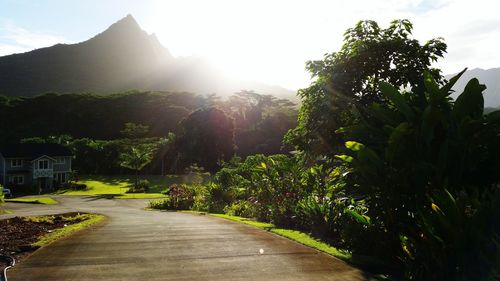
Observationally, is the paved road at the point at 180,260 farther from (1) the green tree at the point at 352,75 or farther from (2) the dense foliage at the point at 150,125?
(2) the dense foliage at the point at 150,125

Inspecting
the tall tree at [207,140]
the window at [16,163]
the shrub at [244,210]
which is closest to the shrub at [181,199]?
the shrub at [244,210]

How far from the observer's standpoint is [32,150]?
215 feet

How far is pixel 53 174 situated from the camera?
218 feet

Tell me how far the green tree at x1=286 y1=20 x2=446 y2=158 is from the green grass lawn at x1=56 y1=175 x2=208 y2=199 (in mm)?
40807

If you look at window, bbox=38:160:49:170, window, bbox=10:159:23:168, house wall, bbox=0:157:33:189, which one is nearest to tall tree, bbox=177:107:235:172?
window, bbox=38:160:49:170

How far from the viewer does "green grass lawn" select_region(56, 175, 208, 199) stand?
55.3 m

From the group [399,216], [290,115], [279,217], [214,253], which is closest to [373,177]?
[399,216]

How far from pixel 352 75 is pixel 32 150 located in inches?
2473

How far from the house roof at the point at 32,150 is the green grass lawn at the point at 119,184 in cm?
563

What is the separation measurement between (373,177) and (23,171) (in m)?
65.0

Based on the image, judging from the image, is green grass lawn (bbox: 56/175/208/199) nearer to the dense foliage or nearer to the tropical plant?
the dense foliage


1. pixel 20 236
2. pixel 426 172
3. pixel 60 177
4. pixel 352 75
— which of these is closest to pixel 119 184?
pixel 60 177

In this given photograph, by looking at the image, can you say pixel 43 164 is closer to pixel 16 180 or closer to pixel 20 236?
pixel 16 180

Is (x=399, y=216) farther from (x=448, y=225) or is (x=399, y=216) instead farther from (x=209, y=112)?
(x=209, y=112)
